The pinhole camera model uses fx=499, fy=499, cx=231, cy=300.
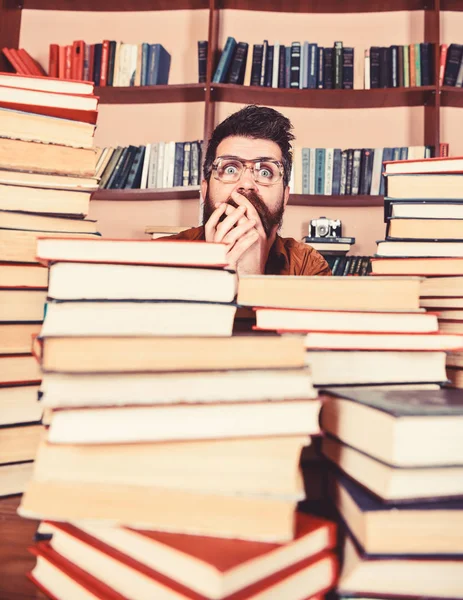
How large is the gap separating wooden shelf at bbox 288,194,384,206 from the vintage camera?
10 cm

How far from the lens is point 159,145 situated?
239cm

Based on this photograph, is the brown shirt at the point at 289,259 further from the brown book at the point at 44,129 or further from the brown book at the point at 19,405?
the brown book at the point at 19,405

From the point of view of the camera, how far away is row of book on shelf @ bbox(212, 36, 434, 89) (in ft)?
7.74

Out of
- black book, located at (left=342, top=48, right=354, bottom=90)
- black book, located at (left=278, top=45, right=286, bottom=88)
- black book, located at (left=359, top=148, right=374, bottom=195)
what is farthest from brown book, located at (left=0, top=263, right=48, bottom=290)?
black book, located at (left=342, top=48, right=354, bottom=90)

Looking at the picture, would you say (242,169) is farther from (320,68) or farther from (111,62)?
(111,62)

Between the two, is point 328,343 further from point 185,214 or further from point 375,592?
point 185,214

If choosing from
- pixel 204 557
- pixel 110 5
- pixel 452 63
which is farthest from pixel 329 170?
pixel 204 557

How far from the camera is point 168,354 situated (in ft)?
1.48

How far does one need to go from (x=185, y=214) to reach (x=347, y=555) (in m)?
2.32

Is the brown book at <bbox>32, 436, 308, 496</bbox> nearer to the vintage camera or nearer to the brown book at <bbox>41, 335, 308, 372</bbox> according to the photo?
the brown book at <bbox>41, 335, 308, 372</bbox>

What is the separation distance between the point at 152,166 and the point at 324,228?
88 centimetres

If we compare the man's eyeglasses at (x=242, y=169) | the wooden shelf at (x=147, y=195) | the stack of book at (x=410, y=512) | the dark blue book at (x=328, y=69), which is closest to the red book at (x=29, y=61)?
the wooden shelf at (x=147, y=195)

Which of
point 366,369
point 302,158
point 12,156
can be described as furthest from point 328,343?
point 302,158

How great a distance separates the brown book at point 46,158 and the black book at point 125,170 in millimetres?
1642
